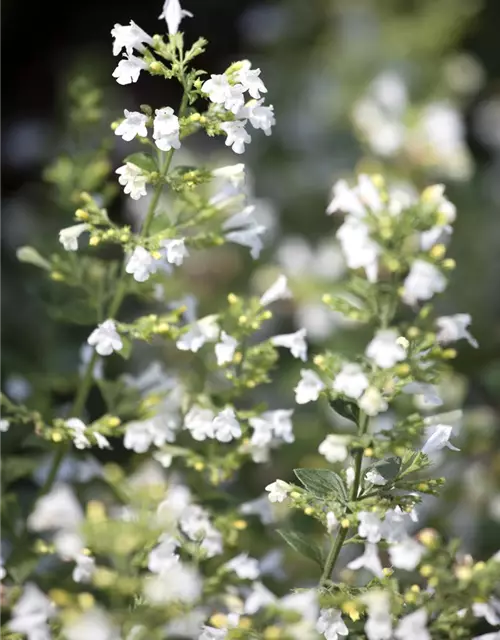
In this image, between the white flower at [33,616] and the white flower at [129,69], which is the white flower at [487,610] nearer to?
the white flower at [33,616]

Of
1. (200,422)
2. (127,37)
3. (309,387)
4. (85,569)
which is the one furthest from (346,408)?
(127,37)

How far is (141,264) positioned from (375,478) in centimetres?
26

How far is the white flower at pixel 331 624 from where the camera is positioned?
0.66 metres

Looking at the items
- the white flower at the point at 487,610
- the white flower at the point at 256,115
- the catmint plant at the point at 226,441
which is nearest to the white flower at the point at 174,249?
the catmint plant at the point at 226,441

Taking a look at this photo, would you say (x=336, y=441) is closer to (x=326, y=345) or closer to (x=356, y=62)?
(x=326, y=345)

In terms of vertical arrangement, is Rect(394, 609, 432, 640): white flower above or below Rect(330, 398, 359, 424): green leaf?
below

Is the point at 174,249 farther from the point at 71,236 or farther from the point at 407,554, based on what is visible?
the point at 407,554

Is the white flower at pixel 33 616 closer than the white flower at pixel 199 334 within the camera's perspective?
Yes

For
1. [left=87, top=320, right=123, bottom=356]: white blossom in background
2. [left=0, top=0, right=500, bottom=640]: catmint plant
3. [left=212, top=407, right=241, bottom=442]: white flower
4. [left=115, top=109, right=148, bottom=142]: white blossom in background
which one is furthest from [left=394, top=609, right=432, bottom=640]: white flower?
[left=115, top=109, right=148, bottom=142]: white blossom in background

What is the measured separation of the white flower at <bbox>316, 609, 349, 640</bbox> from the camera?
660 mm

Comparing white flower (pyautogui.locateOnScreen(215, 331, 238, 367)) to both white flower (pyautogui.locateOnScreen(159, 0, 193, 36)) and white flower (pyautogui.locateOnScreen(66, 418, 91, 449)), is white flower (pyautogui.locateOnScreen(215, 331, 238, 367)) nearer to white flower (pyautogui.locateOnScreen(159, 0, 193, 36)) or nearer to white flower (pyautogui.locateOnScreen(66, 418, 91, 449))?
white flower (pyautogui.locateOnScreen(66, 418, 91, 449))

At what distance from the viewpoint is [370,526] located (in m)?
0.66

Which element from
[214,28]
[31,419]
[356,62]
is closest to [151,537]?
[31,419]

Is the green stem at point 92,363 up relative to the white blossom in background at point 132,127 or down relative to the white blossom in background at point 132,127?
down
